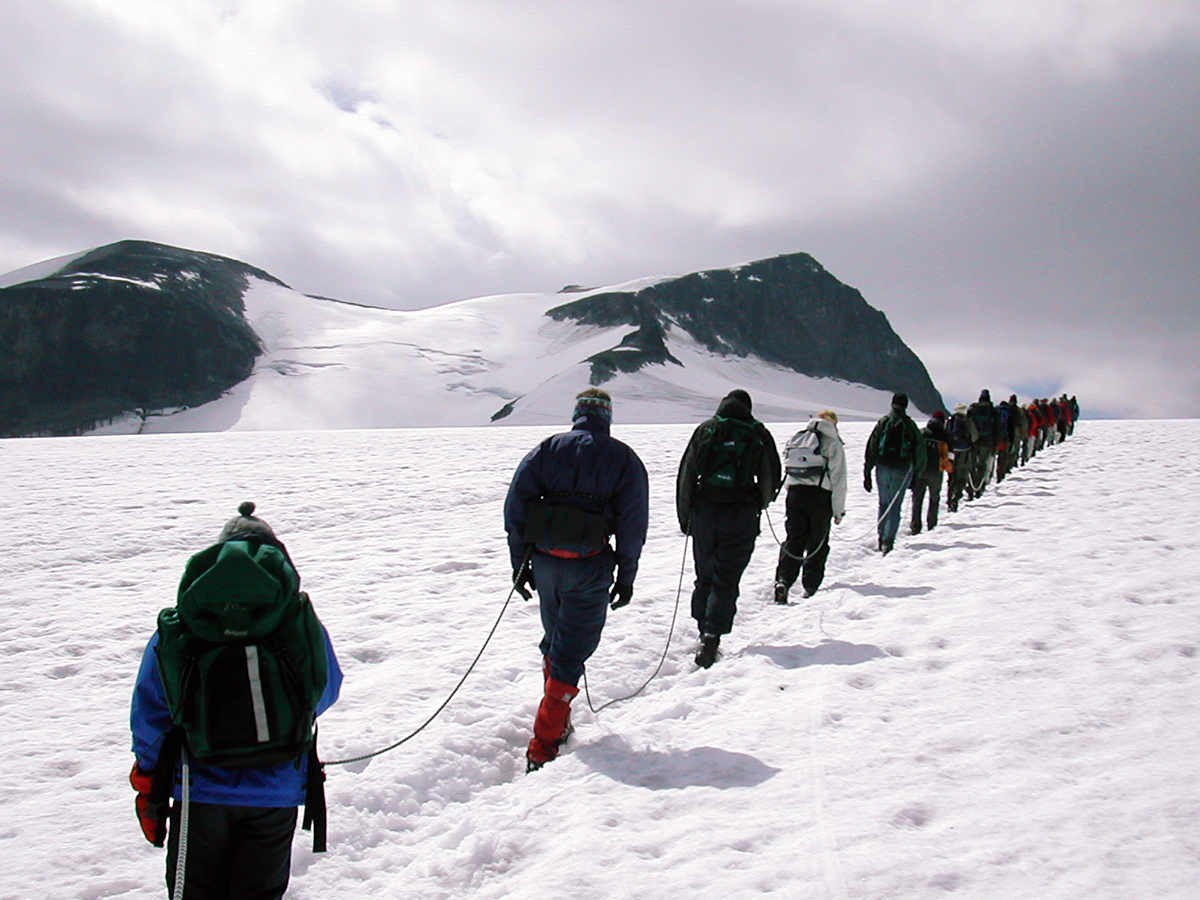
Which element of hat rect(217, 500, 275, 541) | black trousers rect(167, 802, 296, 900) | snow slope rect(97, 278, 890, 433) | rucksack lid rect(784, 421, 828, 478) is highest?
snow slope rect(97, 278, 890, 433)

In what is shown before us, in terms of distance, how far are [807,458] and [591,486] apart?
3.69m

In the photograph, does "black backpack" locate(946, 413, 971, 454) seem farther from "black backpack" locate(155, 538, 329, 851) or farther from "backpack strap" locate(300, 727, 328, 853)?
"black backpack" locate(155, 538, 329, 851)

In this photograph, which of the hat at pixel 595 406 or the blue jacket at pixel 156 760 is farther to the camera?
the hat at pixel 595 406

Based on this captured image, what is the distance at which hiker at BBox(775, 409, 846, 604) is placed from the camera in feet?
24.1

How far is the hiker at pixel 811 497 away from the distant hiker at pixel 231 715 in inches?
222

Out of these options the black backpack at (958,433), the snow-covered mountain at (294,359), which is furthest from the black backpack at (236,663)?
the snow-covered mountain at (294,359)

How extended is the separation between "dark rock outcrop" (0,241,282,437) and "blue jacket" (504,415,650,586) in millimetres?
142284

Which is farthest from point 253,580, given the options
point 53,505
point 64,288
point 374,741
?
point 64,288

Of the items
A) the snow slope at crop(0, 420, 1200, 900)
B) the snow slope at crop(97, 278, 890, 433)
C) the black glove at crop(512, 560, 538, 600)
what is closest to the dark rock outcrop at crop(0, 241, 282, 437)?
the snow slope at crop(97, 278, 890, 433)

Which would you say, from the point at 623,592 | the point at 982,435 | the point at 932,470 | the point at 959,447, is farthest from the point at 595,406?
the point at 982,435

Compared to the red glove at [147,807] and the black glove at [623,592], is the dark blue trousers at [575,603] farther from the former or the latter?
the red glove at [147,807]

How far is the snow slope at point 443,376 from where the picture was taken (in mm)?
112188

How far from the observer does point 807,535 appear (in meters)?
7.60

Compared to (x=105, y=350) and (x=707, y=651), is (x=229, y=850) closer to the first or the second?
(x=707, y=651)
